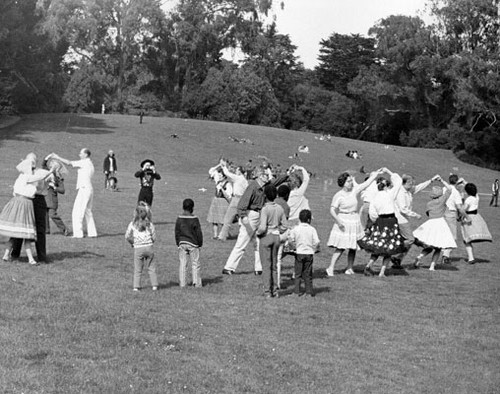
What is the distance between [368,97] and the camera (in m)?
87.9

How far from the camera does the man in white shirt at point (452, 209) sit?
19062 mm

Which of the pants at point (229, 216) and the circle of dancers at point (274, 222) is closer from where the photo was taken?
the circle of dancers at point (274, 222)

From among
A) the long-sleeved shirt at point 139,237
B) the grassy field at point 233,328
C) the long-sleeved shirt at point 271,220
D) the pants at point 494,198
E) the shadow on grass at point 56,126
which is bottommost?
the grassy field at point 233,328

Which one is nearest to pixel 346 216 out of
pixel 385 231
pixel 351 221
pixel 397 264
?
pixel 351 221

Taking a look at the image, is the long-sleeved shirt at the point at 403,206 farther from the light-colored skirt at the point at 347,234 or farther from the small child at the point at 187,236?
the small child at the point at 187,236

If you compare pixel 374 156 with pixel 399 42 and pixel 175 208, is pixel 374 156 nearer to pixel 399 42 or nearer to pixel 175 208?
pixel 399 42

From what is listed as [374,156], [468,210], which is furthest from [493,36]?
[468,210]

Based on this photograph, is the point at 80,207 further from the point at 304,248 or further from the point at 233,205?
the point at 304,248

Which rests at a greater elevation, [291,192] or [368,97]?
[368,97]

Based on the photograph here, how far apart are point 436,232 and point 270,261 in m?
6.06

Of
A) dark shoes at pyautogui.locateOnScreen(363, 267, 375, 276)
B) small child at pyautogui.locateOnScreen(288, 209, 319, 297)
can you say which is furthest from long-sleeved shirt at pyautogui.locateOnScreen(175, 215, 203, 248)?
dark shoes at pyautogui.locateOnScreen(363, 267, 375, 276)

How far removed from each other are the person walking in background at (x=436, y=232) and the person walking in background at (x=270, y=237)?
18.0 feet

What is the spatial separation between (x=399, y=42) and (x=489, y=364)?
75.4 meters

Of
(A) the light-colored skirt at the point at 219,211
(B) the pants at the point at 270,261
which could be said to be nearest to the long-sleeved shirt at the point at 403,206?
(B) the pants at the point at 270,261
